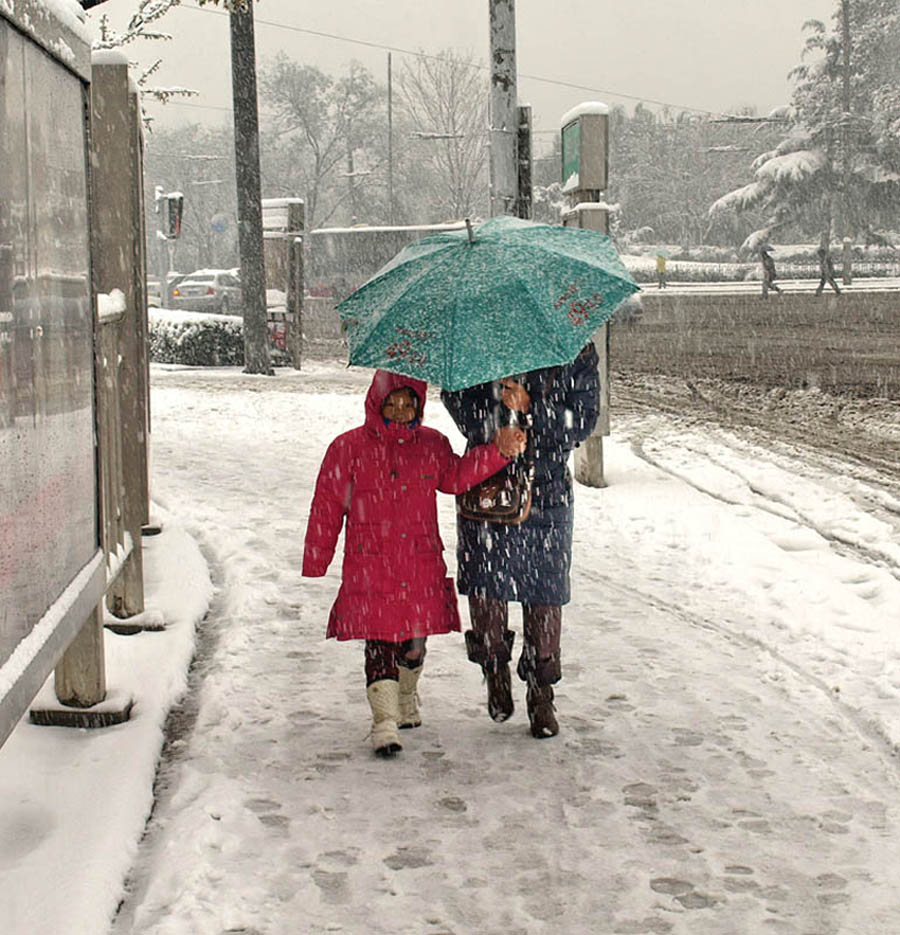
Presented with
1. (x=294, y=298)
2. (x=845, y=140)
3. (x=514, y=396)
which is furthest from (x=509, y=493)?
(x=845, y=140)

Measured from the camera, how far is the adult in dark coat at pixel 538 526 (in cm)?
448

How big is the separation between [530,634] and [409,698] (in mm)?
484

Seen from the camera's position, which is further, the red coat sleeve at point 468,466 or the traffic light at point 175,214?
the traffic light at point 175,214

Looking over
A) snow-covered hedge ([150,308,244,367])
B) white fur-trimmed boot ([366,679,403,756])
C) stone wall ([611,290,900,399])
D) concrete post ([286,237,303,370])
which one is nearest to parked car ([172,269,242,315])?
stone wall ([611,290,900,399])

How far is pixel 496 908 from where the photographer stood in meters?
3.40

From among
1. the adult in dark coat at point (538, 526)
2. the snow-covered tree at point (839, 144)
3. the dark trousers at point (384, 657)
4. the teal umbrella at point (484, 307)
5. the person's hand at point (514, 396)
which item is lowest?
the dark trousers at point (384, 657)

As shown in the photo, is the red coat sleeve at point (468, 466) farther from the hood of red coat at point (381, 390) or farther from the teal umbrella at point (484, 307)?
the teal umbrella at point (484, 307)

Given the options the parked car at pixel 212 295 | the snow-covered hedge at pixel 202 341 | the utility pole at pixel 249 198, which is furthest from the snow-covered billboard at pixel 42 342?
the parked car at pixel 212 295

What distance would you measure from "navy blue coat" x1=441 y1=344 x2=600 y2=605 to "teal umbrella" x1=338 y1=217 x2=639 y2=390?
285 mm

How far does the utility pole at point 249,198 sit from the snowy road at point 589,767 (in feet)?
34.4

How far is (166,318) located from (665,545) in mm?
14421

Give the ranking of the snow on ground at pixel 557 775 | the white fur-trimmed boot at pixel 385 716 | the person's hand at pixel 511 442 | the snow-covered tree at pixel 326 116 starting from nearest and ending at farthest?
1. the snow on ground at pixel 557 775
2. the person's hand at pixel 511 442
3. the white fur-trimmed boot at pixel 385 716
4. the snow-covered tree at pixel 326 116

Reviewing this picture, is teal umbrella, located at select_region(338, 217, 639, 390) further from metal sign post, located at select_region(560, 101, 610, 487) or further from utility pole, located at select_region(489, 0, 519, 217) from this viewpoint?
metal sign post, located at select_region(560, 101, 610, 487)

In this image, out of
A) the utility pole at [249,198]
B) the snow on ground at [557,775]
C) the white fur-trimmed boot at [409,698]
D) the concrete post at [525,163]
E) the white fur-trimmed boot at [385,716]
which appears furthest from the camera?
the utility pole at [249,198]
